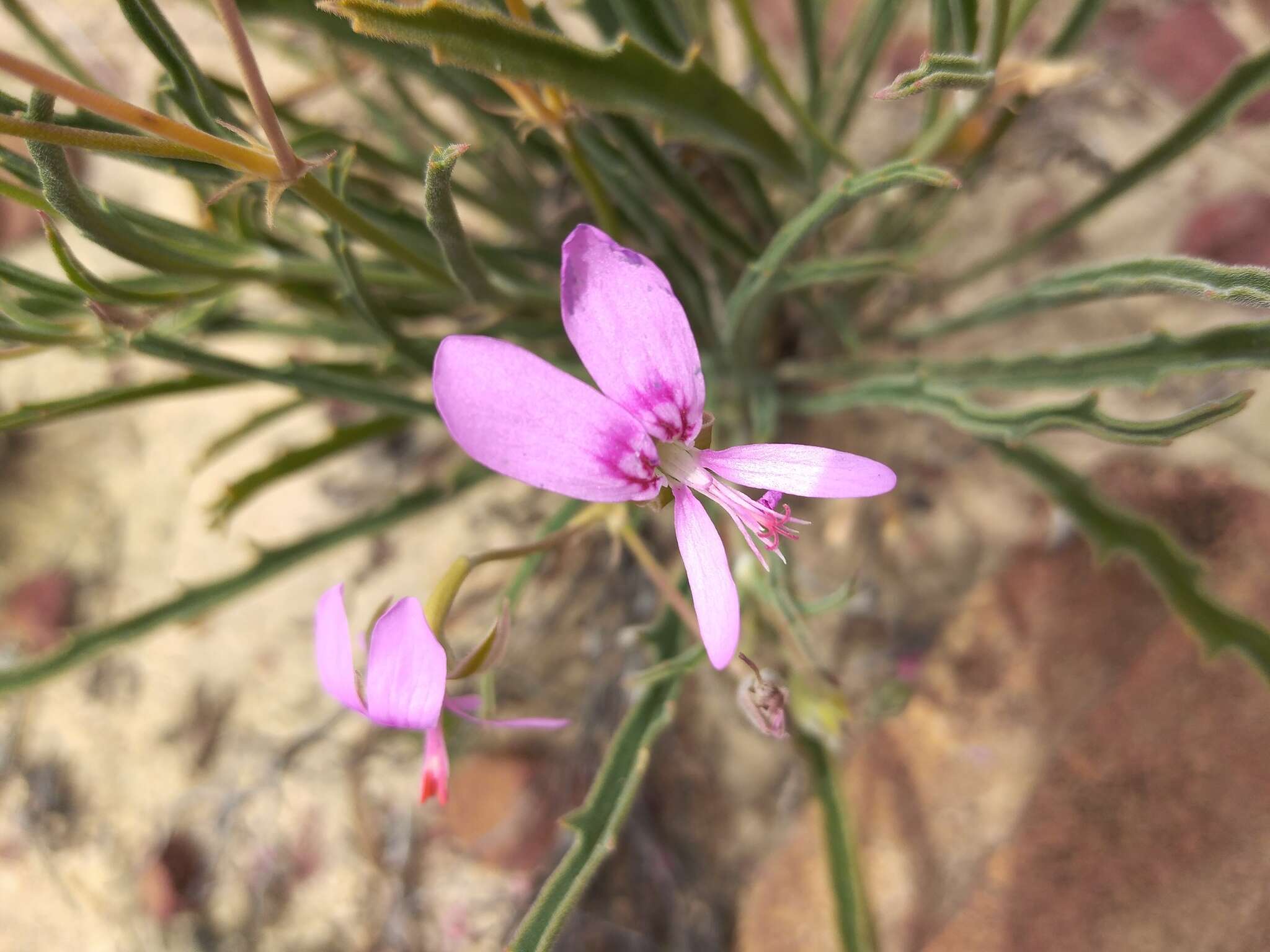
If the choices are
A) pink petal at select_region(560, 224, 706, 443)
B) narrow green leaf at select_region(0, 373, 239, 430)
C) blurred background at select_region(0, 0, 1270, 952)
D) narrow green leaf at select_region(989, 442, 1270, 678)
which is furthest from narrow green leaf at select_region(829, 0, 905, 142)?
narrow green leaf at select_region(0, 373, 239, 430)

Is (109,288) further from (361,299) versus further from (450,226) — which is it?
(450,226)

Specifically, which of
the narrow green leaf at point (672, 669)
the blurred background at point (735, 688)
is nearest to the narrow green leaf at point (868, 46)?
the blurred background at point (735, 688)

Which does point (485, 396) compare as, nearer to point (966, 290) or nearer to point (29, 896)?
point (966, 290)

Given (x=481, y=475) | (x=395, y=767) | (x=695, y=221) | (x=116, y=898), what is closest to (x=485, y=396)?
(x=695, y=221)

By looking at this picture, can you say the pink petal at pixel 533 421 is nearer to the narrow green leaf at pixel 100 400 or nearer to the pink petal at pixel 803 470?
the pink petal at pixel 803 470

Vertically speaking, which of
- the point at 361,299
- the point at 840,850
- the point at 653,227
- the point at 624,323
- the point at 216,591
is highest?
the point at 653,227

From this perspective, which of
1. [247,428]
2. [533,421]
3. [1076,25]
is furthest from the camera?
[247,428]

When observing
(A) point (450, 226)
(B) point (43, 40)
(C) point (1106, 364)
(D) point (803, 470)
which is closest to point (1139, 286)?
(C) point (1106, 364)
